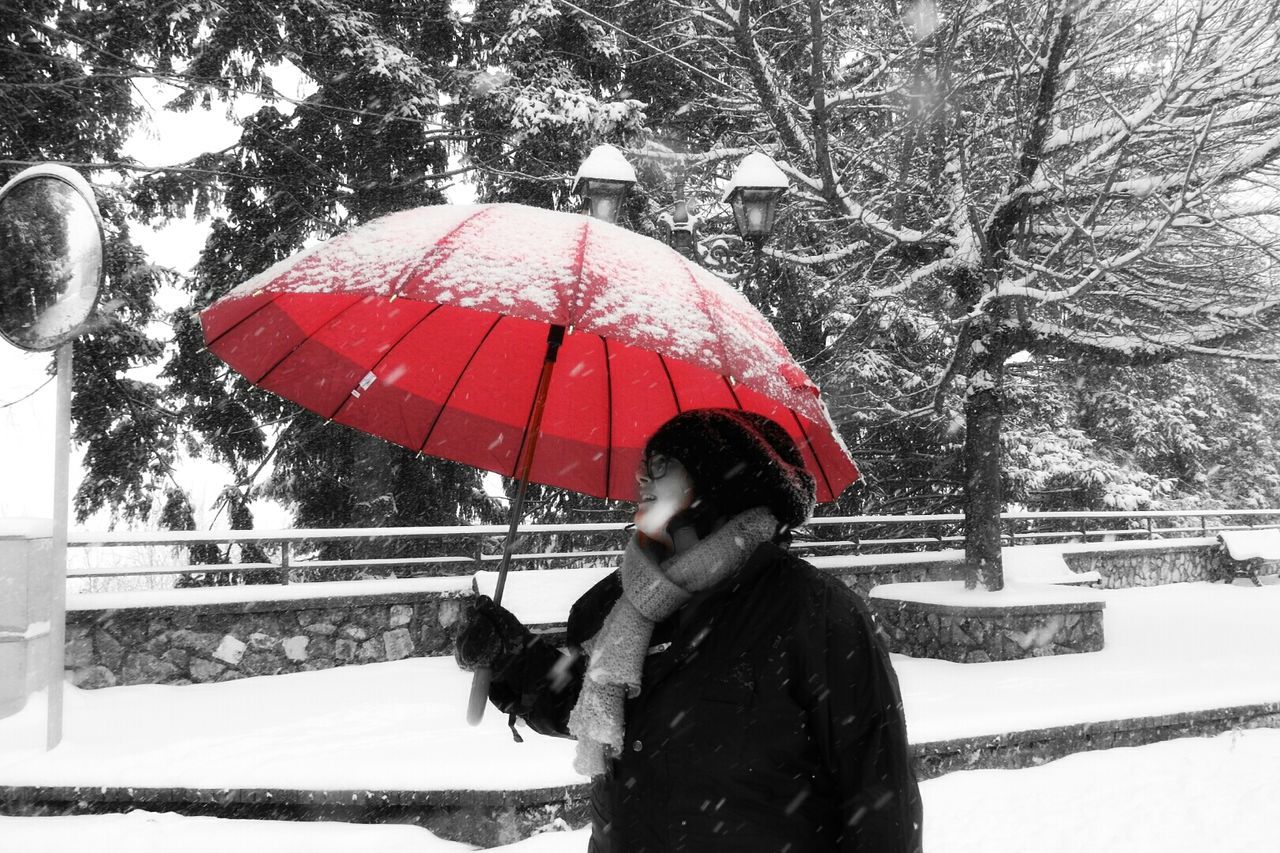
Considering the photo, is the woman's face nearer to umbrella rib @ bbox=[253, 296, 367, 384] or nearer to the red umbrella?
the red umbrella

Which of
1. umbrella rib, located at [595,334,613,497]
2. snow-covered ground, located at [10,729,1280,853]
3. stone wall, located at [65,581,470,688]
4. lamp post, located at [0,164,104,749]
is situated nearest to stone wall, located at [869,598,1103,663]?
snow-covered ground, located at [10,729,1280,853]

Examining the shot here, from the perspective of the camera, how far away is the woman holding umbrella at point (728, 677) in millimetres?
1703

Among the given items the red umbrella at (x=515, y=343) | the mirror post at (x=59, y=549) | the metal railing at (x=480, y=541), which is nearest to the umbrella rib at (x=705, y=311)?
the red umbrella at (x=515, y=343)

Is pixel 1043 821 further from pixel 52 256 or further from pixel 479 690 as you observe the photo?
pixel 52 256

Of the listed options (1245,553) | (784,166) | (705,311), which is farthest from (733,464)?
(1245,553)

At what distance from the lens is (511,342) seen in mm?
2822

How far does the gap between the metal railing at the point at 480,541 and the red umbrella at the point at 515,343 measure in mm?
3805

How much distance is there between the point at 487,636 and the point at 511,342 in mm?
1089

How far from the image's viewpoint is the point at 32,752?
5.39 meters

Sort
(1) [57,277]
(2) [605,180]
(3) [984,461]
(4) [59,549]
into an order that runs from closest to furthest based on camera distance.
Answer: (4) [59,549], (1) [57,277], (2) [605,180], (3) [984,461]

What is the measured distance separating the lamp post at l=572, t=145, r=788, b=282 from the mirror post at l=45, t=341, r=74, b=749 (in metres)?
4.02

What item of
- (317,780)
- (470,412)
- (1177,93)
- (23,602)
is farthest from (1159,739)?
(23,602)

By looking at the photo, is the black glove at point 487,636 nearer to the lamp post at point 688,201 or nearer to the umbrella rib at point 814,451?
the umbrella rib at point 814,451

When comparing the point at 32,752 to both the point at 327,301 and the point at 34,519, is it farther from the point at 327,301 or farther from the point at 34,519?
the point at 327,301
